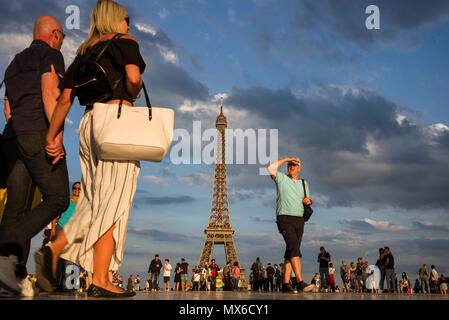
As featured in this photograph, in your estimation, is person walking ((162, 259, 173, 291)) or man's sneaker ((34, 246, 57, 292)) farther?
person walking ((162, 259, 173, 291))

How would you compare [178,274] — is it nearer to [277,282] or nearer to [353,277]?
[277,282]

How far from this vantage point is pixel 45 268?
3.36 metres

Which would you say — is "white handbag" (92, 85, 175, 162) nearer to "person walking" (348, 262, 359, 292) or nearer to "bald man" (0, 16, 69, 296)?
"bald man" (0, 16, 69, 296)

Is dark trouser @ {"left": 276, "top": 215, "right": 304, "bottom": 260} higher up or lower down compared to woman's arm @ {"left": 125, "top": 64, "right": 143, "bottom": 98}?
lower down

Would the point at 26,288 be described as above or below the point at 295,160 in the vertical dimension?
below

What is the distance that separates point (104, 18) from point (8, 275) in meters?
2.17

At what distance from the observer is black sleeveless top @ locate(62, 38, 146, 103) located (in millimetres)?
3299

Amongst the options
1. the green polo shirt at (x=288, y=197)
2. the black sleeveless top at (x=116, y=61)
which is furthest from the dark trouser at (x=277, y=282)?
the black sleeveless top at (x=116, y=61)

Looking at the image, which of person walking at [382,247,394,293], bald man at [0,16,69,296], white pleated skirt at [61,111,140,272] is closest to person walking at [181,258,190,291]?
person walking at [382,247,394,293]

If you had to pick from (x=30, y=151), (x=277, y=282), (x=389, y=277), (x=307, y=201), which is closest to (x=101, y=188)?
(x=30, y=151)

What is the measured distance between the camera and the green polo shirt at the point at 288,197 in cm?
671

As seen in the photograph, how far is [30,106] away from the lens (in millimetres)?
3709

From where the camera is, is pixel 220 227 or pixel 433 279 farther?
pixel 220 227
